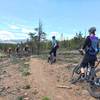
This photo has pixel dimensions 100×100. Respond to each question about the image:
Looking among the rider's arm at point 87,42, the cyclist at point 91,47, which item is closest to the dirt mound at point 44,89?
the cyclist at point 91,47

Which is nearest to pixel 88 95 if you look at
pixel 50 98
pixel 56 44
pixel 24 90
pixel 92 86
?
pixel 92 86

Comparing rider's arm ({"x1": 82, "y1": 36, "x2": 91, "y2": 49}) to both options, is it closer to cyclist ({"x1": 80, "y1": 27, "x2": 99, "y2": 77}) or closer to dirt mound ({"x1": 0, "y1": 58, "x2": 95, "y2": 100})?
cyclist ({"x1": 80, "y1": 27, "x2": 99, "y2": 77})

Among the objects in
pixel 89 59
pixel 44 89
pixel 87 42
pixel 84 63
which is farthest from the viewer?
pixel 44 89

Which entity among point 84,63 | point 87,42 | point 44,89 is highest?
point 87,42

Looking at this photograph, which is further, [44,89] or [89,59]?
[44,89]

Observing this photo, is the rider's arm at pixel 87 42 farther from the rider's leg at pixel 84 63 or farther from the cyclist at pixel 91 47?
the rider's leg at pixel 84 63

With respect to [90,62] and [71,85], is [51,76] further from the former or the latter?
[90,62]

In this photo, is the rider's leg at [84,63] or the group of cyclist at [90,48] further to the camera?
the rider's leg at [84,63]

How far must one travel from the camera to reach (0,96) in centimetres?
1154

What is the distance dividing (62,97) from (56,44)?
10.6 metres

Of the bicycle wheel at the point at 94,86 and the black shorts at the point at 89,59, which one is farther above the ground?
the black shorts at the point at 89,59

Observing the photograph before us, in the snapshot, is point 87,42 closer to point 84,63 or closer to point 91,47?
point 91,47

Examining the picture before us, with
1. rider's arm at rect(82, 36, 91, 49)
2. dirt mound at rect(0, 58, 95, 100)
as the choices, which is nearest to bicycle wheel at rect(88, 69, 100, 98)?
dirt mound at rect(0, 58, 95, 100)

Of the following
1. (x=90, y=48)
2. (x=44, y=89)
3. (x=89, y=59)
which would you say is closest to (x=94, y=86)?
(x=89, y=59)
